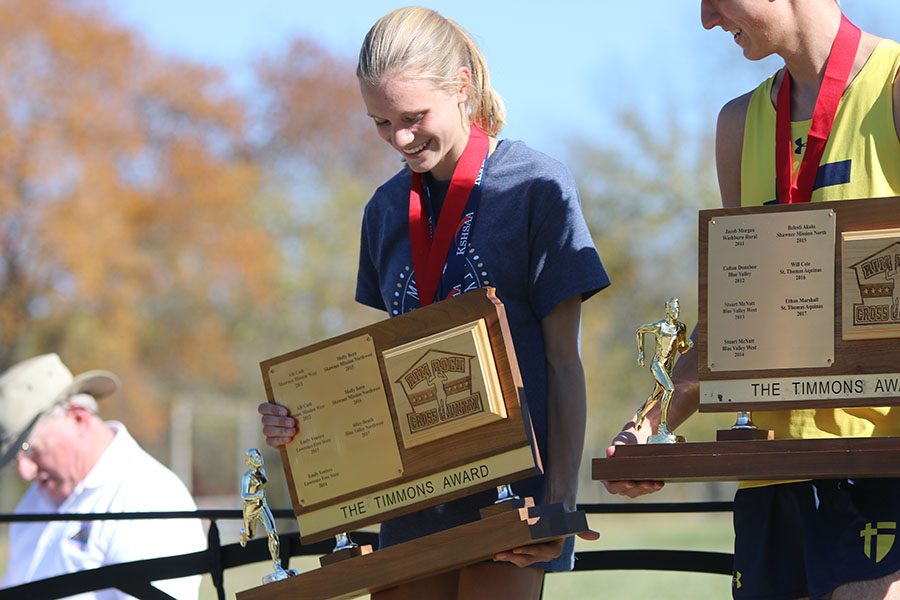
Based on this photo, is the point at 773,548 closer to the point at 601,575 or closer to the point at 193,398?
the point at 601,575

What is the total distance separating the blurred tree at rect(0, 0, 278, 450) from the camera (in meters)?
28.7

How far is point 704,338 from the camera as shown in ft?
9.57

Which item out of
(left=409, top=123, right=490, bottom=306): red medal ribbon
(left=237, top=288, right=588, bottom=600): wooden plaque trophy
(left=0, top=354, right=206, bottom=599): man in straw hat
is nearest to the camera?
(left=237, top=288, right=588, bottom=600): wooden plaque trophy

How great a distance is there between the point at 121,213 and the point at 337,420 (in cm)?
2813

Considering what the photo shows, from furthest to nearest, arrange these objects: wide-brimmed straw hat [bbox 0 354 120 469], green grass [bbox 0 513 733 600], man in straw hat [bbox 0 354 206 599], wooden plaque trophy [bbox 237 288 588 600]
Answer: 1. wide-brimmed straw hat [bbox 0 354 120 469]
2. man in straw hat [bbox 0 354 206 599]
3. green grass [bbox 0 513 733 600]
4. wooden plaque trophy [bbox 237 288 588 600]

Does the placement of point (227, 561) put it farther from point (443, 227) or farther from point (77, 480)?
point (77, 480)

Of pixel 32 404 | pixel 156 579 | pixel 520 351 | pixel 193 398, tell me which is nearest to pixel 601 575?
pixel 32 404

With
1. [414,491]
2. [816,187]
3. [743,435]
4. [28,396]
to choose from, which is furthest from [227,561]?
[28,396]

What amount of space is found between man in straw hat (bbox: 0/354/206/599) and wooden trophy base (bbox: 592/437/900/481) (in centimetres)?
282

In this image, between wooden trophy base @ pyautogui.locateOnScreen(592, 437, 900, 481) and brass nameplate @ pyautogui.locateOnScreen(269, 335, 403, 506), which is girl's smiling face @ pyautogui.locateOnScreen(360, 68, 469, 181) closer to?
brass nameplate @ pyautogui.locateOnScreen(269, 335, 403, 506)

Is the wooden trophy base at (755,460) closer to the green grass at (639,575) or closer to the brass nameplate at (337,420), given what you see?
the brass nameplate at (337,420)

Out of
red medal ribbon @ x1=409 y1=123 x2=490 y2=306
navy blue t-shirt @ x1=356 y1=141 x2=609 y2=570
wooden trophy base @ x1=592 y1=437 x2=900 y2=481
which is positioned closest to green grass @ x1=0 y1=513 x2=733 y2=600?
navy blue t-shirt @ x1=356 y1=141 x2=609 y2=570

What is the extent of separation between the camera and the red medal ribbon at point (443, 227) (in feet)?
11.1

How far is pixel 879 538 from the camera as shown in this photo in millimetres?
2855
